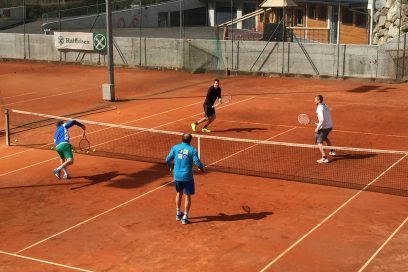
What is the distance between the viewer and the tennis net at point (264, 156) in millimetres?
15711

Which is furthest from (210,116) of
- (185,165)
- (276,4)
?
(276,4)

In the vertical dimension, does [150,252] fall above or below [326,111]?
below

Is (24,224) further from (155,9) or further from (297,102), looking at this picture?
(155,9)

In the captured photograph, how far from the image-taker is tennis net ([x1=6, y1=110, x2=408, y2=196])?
15.7 meters

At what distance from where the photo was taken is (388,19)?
137ft

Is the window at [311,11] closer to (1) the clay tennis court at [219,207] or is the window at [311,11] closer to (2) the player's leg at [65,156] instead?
(1) the clay tennis court at [219,207]

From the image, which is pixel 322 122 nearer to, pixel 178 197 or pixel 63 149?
pixel 178 197

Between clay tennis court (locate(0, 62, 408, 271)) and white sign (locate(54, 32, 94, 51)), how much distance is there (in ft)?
58.6

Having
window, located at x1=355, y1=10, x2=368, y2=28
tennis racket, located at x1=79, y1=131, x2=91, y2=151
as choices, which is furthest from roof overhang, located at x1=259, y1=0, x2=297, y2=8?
tennis racket, located at x1=79, y1=131, x2=91, y2=151

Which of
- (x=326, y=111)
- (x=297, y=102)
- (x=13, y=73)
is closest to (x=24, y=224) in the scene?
(x=326, y=111)

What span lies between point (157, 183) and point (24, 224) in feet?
12.4

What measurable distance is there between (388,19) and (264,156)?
27.1 meters

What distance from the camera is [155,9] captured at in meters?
60.1

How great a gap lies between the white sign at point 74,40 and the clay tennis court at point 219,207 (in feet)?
58.6
